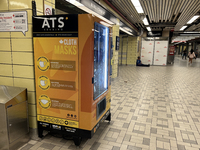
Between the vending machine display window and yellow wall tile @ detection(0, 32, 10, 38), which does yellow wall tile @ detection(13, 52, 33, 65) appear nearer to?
yellow wall tile @ detection(0, 32, 10, 38)

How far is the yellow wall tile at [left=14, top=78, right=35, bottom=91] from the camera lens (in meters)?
2.48

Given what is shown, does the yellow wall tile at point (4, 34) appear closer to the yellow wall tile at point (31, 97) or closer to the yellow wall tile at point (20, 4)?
the yellow wall tile at point (20, 4)

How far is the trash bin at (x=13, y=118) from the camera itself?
6.86 feet

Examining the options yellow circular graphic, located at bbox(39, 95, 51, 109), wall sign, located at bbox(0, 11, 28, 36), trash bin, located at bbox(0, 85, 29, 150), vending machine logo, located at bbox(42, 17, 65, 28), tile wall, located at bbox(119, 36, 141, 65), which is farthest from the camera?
tile wall, located at bbox(119, 36, 141, 65)

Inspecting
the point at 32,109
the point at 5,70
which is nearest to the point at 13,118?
A: the point at 32,109

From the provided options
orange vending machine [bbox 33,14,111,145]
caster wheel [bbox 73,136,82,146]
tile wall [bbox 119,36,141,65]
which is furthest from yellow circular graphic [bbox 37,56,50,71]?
tile wall [bbox 119,36,141,65]

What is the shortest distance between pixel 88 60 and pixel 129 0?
4559 mm

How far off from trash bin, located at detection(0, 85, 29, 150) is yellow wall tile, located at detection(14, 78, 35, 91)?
0.13m

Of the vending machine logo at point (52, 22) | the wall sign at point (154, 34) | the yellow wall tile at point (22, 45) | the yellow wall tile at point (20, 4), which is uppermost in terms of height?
the wall sign at point (154, 34)

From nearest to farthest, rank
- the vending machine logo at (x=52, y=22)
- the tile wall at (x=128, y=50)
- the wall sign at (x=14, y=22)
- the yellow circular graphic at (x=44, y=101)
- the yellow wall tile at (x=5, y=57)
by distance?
the vending machine logo at (x=52, y=22)
the wall sign at (x=14, y=22)
the yellow circular graphic at (x=44, y=101)
the yellow wall tile at (x=5, y=57)
the tile wall at (x=128, y=50)

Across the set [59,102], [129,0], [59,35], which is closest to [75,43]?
[59,35]

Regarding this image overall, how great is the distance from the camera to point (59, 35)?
A: 7.29ft

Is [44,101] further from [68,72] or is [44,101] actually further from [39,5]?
[39,5]

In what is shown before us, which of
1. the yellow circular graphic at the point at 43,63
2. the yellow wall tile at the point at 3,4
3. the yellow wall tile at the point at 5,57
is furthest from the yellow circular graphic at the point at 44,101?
the yellow wall tile at the point at 3,4
